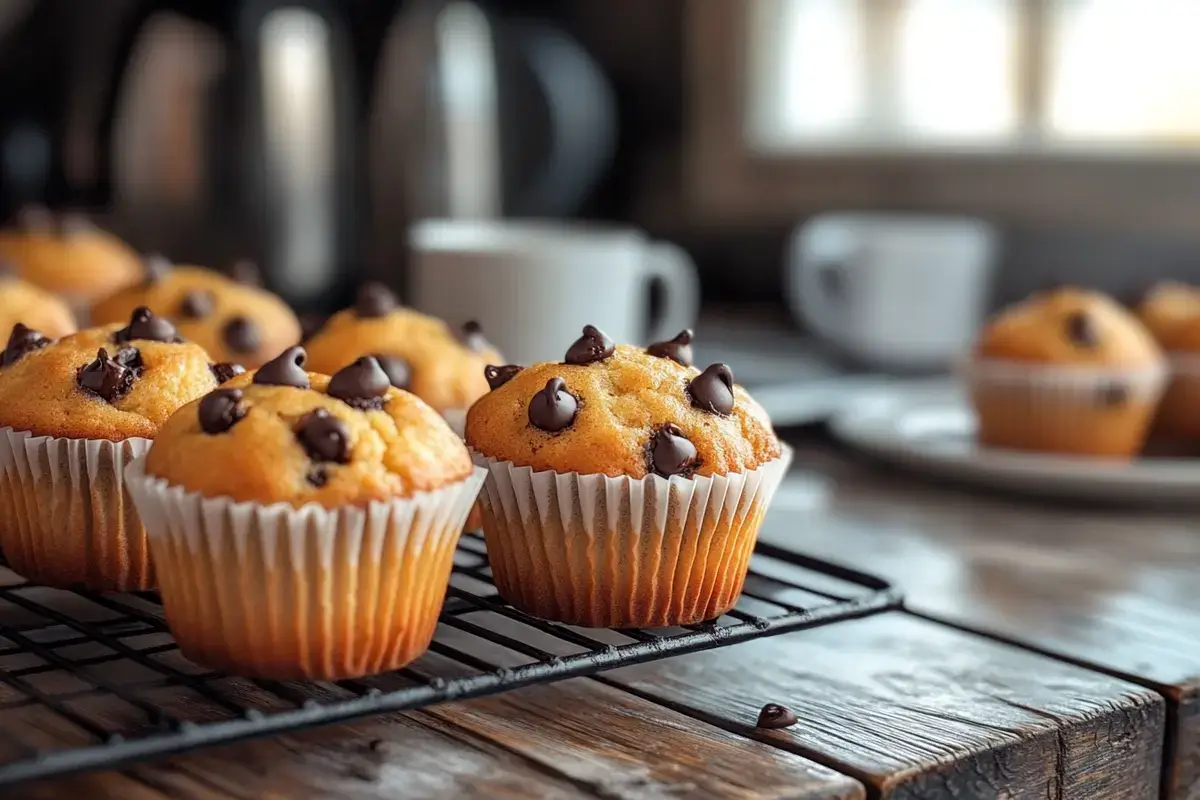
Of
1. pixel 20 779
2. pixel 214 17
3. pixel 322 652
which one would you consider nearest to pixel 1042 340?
pixel 322 652

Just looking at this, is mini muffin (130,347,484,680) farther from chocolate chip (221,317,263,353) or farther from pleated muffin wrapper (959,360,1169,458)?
pleated muffin wrapper (959,360,1169,458)

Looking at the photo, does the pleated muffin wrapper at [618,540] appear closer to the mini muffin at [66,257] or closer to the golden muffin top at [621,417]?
the golden muffin top at [621,417]

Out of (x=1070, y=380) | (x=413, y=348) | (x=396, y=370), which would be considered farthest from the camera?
(x=1070, y=380)

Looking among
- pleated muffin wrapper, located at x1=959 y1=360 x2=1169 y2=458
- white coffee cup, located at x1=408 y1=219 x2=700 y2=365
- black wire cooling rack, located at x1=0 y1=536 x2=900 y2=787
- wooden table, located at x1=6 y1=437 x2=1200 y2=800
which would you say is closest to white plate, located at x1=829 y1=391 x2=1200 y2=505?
pleated muffin wrapper, located at x1=959 y1=360 x2=1169 y2=458

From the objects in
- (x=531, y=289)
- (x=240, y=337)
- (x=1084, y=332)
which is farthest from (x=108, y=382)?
(x=1084, y=332)

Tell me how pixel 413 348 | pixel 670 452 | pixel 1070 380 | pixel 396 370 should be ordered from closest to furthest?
pixel 670 452, pixel 396 370, pixel 413 348, pixel 1070 380

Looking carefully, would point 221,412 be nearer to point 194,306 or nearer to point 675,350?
point 675,350

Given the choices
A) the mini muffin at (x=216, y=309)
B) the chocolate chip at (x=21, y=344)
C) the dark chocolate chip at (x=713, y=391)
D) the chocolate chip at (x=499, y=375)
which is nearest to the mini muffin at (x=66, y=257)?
the mini muffin at (x=216, y=309)
